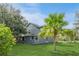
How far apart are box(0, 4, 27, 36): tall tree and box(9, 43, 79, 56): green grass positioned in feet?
0.61

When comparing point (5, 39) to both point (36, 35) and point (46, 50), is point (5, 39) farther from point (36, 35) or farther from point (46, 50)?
point (46, 50)

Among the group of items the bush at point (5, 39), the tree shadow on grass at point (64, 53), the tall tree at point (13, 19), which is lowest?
the tree shadow on grass at point (64, 53)

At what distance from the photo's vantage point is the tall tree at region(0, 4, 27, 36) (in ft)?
16.7

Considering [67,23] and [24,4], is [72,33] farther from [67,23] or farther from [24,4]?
[24,4]

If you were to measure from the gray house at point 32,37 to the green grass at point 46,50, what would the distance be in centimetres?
6

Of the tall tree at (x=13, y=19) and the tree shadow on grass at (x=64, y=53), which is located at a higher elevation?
the tall tree at (x=13, y=19)

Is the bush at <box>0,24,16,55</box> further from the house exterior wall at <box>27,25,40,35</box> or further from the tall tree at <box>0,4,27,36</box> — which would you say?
the house exterior wall at <box>27,25,40,35</box>

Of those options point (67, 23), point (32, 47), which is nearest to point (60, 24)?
point (67, 23)

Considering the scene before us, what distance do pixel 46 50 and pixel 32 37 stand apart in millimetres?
221

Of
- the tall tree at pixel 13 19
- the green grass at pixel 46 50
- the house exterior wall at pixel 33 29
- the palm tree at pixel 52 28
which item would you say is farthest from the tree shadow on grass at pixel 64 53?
the tall tree at pixel 13 19

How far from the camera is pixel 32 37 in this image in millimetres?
5098

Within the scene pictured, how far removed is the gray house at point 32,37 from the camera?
16.7 feet

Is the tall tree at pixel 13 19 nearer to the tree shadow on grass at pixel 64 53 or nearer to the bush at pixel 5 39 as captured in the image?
the bush at pixel 5 39

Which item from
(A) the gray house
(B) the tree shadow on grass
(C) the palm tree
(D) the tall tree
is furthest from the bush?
(B) the tree shadow on grass
